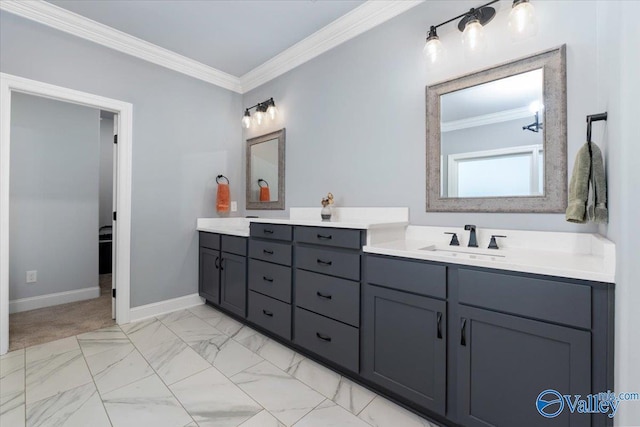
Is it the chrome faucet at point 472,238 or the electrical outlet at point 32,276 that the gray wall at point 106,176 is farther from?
the chrome faucet at point 472,238

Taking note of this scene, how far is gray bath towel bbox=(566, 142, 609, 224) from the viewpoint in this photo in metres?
1.23

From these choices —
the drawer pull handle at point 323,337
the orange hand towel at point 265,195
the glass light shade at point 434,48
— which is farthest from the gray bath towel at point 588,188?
the orange hand towel at point 265,195

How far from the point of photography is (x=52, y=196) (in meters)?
3.23

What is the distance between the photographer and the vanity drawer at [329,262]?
5.83 ft

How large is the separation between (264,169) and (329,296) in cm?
187

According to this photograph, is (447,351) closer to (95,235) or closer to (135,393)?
(135,393)

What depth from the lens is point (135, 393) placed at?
5.56ft

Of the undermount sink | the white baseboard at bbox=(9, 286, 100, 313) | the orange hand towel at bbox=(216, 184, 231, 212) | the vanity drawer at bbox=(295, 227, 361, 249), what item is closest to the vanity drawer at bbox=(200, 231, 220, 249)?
the orange hand towel at bbox=(216, 184, 231, 212)

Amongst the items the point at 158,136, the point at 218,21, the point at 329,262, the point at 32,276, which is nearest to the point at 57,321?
the point at 32,276

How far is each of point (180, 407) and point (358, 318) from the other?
3.66 feet

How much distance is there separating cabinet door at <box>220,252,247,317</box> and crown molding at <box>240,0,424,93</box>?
2.03 metres

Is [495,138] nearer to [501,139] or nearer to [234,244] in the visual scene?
[501,139]

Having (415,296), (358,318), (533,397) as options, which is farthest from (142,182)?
(533,397)

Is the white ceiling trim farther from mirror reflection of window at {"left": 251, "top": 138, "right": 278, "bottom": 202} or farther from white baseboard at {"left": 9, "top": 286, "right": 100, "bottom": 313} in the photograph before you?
white baseboard at {"left": 9, "top": 286, "right": 100, "bottom": 313}
